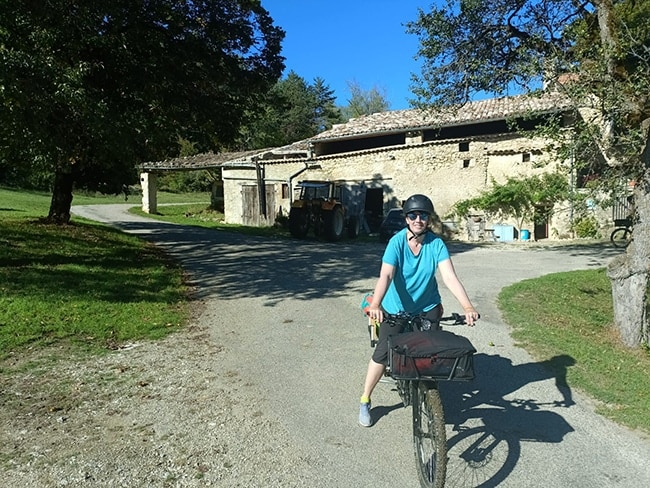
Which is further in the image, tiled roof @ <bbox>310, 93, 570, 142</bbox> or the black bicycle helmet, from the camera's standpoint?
tiled roof @ <bbox>310, 93, 570, 142</bbox>

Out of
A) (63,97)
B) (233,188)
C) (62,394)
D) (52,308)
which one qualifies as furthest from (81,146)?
(233,188)

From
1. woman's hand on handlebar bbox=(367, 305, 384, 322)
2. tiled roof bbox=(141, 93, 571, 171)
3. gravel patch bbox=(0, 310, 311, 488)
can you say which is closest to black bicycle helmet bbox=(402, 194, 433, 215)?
woman's hand on handlebar bbox=(367, 305, 384, 322)

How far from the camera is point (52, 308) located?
8.00 metres

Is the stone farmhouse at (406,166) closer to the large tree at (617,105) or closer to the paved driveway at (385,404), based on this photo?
the large tree at (617,105)

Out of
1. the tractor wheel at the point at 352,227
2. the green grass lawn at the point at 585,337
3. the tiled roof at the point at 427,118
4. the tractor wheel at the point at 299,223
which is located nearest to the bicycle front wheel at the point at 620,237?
the tiled roof at the point at 427,118

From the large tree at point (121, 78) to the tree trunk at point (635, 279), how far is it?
8695 mm

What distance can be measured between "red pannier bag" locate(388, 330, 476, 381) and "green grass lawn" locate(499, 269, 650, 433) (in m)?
2.13

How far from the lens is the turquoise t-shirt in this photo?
13.5ft

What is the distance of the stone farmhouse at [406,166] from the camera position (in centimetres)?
2144

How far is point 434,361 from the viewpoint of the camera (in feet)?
11.0

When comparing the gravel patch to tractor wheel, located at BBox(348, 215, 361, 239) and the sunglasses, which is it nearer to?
the sunglasses

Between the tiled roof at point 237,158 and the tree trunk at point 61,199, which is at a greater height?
the tiled roof at point 237,158

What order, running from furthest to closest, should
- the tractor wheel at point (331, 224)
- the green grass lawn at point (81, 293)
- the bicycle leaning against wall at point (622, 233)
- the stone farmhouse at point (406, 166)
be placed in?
the stone farmhouse at point (406, 166) < the tractor wheel at point (331, 224) < the bicycle leaning against wall at point (622, 233) < the green grass lawn at point (81, 293)

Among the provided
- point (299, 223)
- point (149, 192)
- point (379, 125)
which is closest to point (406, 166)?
point (379, 125)
